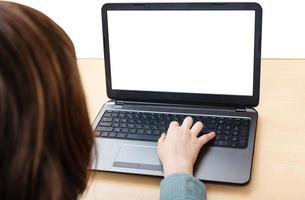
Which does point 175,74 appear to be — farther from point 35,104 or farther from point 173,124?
Result: point 35,104

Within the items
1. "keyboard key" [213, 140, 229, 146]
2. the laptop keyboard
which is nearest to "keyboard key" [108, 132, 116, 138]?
the laptop keyboard

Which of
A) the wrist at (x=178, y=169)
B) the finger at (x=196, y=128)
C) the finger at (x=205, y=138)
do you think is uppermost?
the finger at (x=196, y=128)

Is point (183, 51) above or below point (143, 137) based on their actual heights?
above

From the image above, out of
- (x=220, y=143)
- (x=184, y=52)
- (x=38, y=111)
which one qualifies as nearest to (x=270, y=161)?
(x=220, y=143)

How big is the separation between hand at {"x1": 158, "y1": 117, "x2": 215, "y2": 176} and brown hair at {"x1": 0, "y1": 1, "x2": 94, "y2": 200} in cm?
23

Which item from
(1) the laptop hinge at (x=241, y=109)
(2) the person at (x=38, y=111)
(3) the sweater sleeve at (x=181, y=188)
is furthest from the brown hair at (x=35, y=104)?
(1) the laptop hinge at (x=241, y=109)

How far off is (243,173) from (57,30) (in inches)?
15.3

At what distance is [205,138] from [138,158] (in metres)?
0.13

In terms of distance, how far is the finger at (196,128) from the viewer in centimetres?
81

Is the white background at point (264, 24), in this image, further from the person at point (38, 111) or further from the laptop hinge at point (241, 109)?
the person at point (38, 111)

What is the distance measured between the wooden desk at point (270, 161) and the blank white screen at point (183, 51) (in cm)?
9

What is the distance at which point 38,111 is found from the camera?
48 centimetres

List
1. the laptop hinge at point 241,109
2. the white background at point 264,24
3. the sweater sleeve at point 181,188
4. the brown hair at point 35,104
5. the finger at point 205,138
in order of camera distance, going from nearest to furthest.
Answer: the brown hair at point 35,104 < the sweater sleeve at point 181,188 < the finger at point 205,138 < the laptop hinge at point 241,109 < the white background at point 264,24

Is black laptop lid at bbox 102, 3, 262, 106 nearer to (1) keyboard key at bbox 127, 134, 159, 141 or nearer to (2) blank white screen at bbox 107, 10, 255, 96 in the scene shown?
(2) blank white screen at bbox 107, 10, 255, 96
